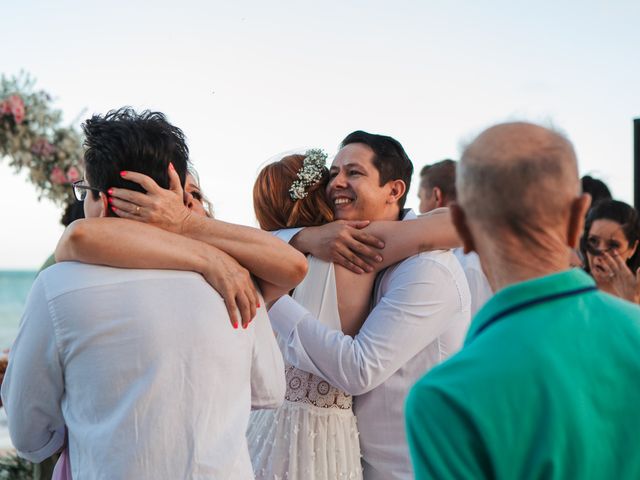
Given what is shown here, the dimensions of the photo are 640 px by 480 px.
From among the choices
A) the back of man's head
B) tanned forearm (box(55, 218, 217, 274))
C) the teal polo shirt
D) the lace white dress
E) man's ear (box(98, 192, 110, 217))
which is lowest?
the lace white dress

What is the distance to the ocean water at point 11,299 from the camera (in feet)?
105

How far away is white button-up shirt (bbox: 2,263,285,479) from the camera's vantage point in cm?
198

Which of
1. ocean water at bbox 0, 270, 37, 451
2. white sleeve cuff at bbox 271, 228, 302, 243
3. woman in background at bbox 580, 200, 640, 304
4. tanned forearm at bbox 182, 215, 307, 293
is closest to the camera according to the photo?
tanned forearm at bbox 182, 215, 307, 293

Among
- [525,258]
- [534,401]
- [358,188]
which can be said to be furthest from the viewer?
[358,188]

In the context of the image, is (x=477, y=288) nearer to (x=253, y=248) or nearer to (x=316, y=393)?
(x=316, y=393)

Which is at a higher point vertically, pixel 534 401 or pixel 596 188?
pixel 534 401

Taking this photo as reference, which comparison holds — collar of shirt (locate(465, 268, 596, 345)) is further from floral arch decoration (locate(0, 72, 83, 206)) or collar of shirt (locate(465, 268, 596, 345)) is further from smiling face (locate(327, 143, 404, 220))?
floral arch decoration (locate(0, 72, 83, 206))

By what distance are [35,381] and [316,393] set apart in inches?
48.9

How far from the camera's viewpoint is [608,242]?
434 cm

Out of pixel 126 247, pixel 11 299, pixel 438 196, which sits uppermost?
pixel 126 247

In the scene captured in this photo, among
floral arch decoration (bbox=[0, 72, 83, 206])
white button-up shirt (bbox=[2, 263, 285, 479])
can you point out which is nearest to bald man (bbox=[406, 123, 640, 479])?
white button-up shirt (bbox=[2, 263, 285, 479])

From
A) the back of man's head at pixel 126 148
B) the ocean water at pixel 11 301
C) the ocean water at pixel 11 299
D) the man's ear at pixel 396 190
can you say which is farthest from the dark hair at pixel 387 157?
the ocean water at pixel 11 299

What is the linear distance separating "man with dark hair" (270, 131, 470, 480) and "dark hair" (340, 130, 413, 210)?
8 centimetres

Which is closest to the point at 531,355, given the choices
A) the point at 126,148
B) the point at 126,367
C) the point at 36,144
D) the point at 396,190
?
the point at 126,367
